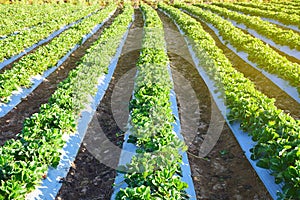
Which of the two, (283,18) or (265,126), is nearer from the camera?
(265,126)

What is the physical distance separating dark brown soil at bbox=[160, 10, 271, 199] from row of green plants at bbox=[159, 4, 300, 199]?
500 millimetres

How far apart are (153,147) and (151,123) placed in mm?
678

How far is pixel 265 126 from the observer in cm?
554

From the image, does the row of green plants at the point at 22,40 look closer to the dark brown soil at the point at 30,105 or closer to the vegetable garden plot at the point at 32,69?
the vegetable garden plot at the point at 32,69

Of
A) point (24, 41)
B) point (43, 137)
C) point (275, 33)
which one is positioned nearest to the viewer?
point (43, 137)

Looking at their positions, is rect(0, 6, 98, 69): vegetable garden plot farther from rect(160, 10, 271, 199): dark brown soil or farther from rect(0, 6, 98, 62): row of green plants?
rect(160, 10, 271, 199): dark brown soil

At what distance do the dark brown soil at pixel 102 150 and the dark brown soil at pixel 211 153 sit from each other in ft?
4.93

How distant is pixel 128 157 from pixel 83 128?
1.79 metres

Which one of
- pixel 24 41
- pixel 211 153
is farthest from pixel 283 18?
pixel 211 153

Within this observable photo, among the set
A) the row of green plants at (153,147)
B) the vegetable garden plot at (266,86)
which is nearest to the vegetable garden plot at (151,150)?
the row of green plants at (153,147)

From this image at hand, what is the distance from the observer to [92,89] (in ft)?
27.8

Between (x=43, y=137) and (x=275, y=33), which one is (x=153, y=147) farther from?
(x=275, y=33)

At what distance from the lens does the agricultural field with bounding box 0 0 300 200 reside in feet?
15.5

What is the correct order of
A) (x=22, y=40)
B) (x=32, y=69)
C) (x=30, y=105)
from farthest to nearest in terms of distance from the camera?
(x=22, y=40) < (x=32, y=69) < (x=30, y=105)
